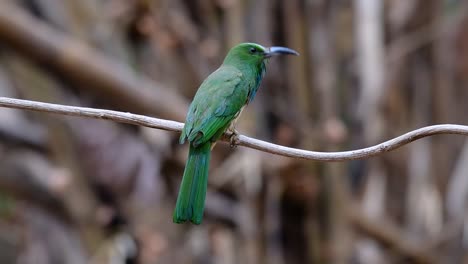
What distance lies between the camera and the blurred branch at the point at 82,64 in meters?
5.99

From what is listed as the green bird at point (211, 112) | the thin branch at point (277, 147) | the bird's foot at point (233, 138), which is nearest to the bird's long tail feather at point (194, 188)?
the green bird at point (211, 112)

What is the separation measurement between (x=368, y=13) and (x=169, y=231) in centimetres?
231

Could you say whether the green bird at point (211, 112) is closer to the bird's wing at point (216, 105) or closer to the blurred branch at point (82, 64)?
the bird's wing at point (216, 105)

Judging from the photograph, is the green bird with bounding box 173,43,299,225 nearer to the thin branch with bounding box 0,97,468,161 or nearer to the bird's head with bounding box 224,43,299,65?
the bird's head with bounding box 224,43,299,65

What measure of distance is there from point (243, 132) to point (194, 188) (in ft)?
10.2

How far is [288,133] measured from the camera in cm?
620

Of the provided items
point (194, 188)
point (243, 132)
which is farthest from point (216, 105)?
point (243, 132)

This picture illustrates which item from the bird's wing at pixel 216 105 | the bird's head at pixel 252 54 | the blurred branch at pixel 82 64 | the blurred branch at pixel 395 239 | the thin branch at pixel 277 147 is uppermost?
the blurred branch at pixel 82 64

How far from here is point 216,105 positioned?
3.40m

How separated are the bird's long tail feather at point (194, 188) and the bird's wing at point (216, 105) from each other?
5 centimetres

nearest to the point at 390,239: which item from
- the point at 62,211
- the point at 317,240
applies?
the point at 317,240

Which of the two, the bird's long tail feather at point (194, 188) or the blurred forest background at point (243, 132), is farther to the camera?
the blurred forest background at point (243, 132)

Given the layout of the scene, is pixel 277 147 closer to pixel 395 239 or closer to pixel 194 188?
pixel 194 188

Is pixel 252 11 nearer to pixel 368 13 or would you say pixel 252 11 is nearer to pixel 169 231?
pixel 368 13
